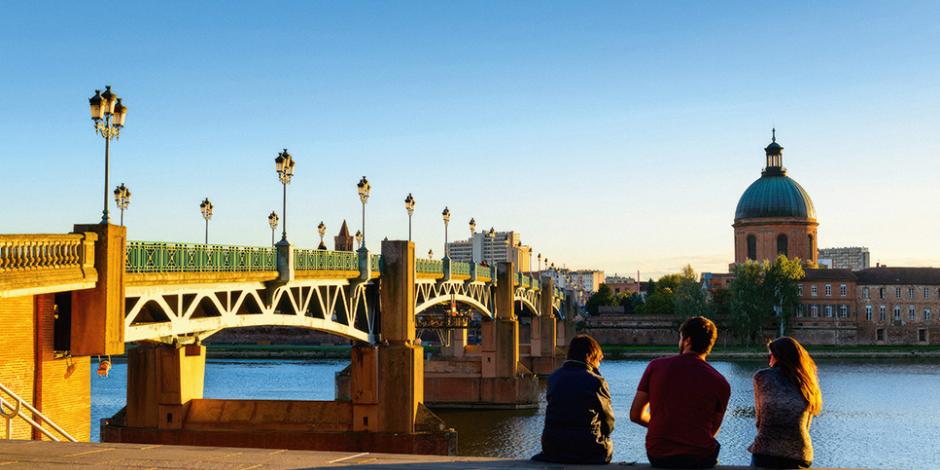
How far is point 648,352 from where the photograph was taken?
126875 mm

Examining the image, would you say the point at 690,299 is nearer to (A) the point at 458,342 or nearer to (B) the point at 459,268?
(A) the point at 458,342

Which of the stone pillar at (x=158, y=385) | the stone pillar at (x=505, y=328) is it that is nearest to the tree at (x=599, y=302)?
the stone pillar at (x=505, y=328)

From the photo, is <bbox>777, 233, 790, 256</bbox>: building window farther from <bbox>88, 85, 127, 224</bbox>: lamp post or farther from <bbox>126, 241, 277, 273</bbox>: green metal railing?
<bbox>88, 85, 127, 224</bbox>: lamp post

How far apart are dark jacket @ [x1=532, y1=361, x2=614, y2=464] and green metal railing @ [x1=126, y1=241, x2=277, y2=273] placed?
16500 mm

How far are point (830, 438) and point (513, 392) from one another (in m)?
23.1

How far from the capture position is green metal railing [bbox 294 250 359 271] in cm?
3580

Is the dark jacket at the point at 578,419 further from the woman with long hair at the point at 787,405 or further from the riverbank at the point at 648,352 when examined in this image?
the riverbank at the point at 648,352

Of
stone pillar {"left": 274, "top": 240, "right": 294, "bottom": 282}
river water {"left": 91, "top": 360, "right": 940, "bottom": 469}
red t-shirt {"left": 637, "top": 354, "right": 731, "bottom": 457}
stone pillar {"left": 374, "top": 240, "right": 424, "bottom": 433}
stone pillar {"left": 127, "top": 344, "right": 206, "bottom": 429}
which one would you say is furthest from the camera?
river water {"left": 91, "top": 360, "right": 940, "bottom": 469}

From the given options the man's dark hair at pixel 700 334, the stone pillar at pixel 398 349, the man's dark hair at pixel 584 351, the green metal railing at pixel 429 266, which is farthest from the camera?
the green metal railing at pixel 429 266

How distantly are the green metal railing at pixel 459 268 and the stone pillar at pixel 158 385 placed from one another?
24040 millimetres

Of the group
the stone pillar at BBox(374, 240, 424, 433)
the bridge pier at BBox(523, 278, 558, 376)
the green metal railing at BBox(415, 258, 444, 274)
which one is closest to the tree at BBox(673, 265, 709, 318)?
the bridge pier at BBox(523, 278, 558, 376)

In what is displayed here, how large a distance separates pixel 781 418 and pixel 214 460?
5.53m

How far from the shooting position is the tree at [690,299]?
132 meters

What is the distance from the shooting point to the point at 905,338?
137750 mm
